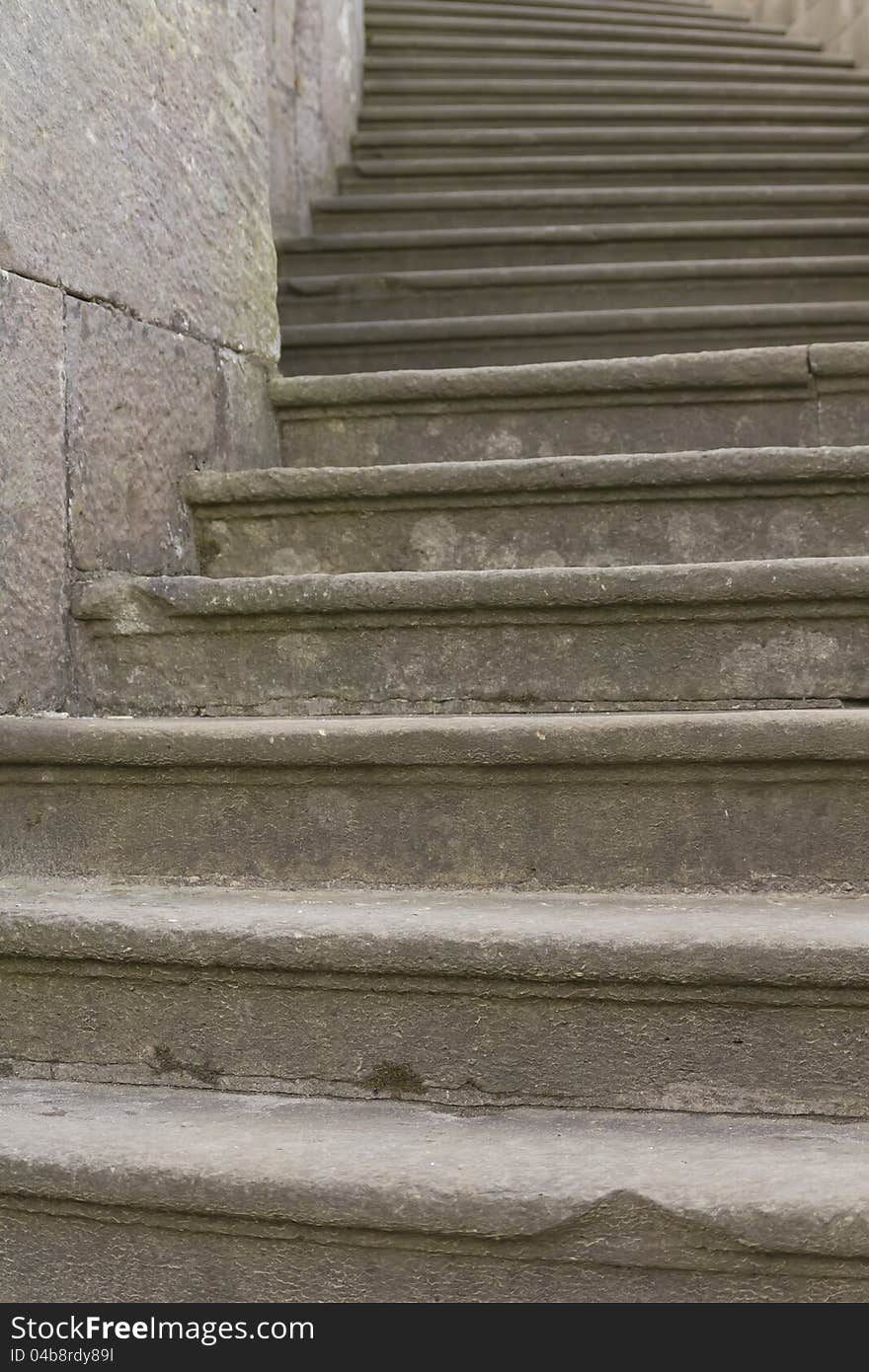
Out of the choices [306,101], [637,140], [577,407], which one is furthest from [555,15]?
[577,407]

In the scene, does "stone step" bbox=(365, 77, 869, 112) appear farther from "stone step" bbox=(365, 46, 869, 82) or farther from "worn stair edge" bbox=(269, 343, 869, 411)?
"worn stair edge" bbox=(269, 343, 869, 411)

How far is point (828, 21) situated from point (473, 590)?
5.02 m

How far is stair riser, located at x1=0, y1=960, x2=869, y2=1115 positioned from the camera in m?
1.28

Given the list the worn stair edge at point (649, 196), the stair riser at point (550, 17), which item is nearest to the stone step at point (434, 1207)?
the worn stair edge at point (649, 196)

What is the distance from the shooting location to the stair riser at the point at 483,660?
5.65ft

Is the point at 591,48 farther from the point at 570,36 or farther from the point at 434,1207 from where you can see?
the point at 434,1207

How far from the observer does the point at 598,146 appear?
4262mm

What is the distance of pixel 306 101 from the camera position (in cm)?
424

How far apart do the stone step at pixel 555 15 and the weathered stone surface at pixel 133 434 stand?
369cm

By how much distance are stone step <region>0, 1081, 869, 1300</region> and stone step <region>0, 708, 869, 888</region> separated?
309 millimetres

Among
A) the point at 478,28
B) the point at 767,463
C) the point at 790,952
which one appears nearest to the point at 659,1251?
the point at 790,952

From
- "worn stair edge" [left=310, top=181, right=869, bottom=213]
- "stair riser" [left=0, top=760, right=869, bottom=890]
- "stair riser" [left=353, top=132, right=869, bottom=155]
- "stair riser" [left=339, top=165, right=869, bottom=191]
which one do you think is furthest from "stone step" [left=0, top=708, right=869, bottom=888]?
"stair riser" [left=353, top=132, right=869, bottom=155]

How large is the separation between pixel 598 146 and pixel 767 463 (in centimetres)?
272
